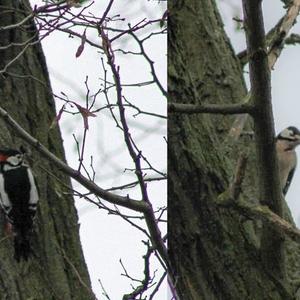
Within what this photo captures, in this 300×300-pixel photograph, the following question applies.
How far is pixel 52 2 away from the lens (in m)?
2.01

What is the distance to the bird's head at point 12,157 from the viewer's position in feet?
5.56

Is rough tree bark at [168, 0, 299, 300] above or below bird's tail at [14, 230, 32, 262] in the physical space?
below

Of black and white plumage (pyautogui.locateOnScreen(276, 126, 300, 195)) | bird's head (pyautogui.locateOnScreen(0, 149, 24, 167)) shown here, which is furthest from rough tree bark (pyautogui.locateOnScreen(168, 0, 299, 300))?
bird's head (pyautogui.locateOnScreen(0, 149, 24, 167))

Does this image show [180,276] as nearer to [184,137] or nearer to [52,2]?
[184,137]

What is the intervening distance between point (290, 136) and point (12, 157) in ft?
1.92

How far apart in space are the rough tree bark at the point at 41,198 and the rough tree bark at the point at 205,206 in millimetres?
364

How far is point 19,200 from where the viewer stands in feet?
5.98

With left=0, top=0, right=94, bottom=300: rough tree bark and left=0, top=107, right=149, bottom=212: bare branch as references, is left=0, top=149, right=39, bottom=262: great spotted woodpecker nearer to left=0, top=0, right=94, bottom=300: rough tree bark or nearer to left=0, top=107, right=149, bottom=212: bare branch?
left=0, top=0, right=94, bottom=300: rough tree bark

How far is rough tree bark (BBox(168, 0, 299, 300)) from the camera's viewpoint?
1.25 meters

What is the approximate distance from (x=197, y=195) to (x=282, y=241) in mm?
144

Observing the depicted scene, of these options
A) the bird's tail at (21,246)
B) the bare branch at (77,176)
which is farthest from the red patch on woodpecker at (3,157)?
the bare branch at (77,176)

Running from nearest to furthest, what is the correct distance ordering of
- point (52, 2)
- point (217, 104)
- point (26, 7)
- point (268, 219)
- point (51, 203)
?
point (268, 219)
point (217, 104)
point (51, 203)
point (26, 7)
point (52, 2)

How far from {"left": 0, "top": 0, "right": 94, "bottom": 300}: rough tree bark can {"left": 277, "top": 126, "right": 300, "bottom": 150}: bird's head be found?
42cm

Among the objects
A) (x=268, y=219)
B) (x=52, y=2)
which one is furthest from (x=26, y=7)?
(x=268, y=219)
